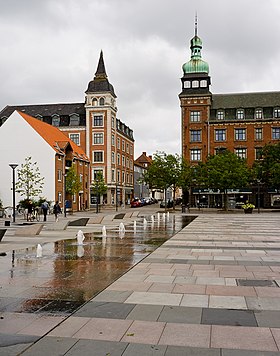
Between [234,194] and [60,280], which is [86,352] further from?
[234,194]

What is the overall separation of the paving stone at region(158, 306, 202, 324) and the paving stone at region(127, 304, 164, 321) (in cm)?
10

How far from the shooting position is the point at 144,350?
18.7 feet

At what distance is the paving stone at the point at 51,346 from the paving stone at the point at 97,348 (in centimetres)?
10

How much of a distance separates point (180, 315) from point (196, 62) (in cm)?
7344

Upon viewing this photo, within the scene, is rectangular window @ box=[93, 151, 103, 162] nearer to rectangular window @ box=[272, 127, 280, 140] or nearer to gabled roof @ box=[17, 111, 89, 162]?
gabled roof @ box=[17, 111, 89, 162]

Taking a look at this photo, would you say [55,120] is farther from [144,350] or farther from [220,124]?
[144,350]

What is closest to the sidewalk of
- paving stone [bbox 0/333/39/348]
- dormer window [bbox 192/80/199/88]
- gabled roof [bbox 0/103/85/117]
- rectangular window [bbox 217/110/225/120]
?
paving stone [bbox 0/333/39/348]

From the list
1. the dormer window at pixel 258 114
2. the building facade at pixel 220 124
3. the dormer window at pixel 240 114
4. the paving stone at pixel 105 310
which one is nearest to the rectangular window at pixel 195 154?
the building facade at pixel 220 124

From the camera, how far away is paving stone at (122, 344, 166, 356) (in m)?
5.57

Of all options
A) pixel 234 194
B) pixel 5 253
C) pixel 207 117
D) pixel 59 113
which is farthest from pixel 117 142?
pixel 5 253

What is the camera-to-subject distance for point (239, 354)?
557 centimetres

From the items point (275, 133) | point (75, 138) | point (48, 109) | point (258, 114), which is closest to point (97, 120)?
point (75, 138)

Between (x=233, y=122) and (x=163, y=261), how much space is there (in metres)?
61.3

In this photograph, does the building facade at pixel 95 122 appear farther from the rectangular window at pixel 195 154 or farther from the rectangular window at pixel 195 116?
the rectangular window at pixel 195 154
